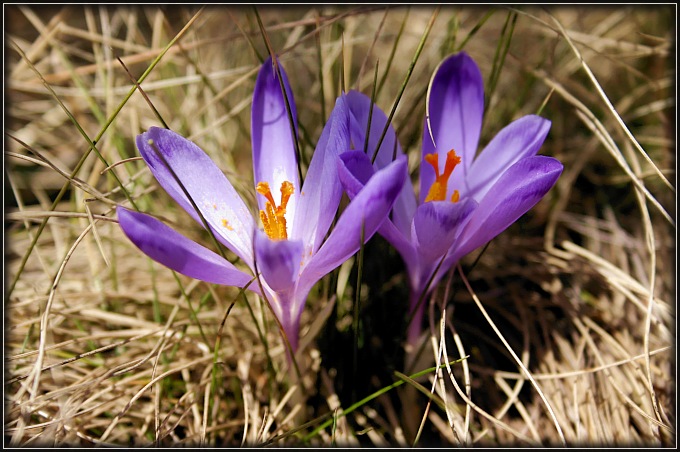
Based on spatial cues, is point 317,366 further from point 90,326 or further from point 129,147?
point 129,147

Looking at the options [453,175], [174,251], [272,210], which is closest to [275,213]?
[272,210]

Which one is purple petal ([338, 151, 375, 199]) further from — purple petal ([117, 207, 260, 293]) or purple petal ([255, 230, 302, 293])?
purple petal ([117, 207, 260, 293])

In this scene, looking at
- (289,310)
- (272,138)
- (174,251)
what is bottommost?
(289,310)

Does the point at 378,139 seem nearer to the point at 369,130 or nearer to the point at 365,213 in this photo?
the point at 369,130

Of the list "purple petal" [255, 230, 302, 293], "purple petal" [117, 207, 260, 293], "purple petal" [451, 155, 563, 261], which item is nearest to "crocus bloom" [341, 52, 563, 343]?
"purple petal" [451, 155, 563, 261]

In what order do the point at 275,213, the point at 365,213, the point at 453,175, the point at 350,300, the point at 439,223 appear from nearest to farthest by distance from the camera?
the point at 365,213, the point at 439,223, the point at 275,213, the point at 453,175, the point at 350,300

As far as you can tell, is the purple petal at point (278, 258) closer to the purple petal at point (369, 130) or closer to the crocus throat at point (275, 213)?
the crocus throat at point (275, 213)
